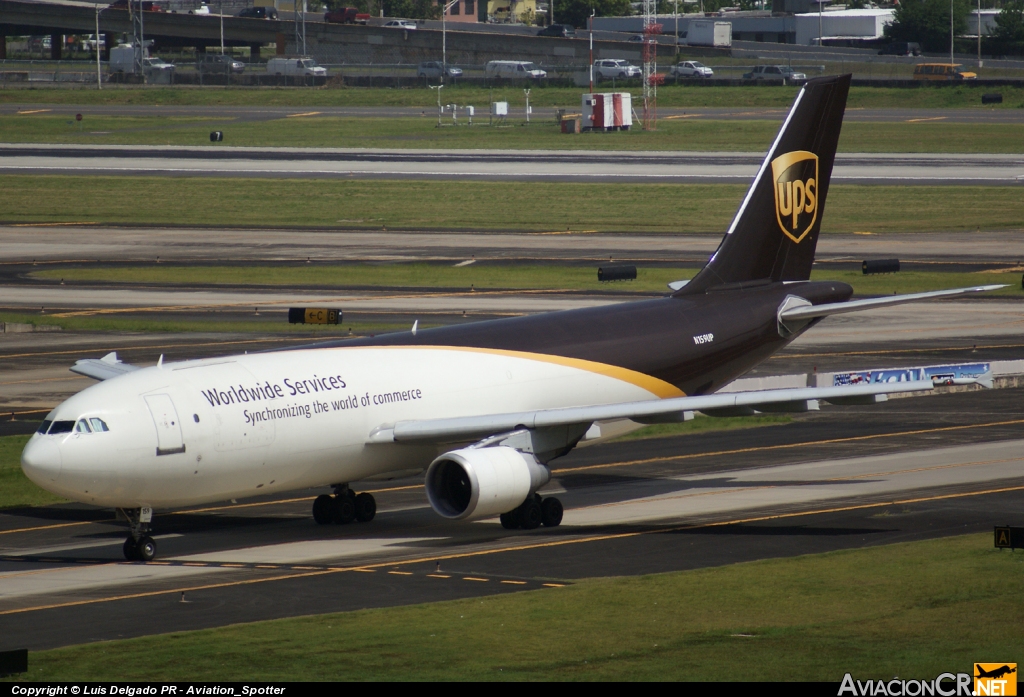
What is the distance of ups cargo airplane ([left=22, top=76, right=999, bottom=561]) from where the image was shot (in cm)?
2983

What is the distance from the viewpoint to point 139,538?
101 feet

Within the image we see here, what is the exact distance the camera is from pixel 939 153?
131 metres

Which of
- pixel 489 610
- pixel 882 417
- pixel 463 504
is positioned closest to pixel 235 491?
pixel 463 504

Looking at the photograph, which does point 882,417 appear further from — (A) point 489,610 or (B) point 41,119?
(B) point 41,119

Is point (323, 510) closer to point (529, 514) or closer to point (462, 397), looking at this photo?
point (462, 397)

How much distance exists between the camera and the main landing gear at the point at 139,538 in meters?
30.8

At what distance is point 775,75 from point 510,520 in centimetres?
17224

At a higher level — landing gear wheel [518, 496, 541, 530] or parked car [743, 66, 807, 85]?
parked car [743, 66, 807, 85]

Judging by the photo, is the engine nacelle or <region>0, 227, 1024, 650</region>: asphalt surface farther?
the engine nacelle

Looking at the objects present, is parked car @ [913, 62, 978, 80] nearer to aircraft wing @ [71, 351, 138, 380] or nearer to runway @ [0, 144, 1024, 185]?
runway @ [0, 144, 1024, 185]

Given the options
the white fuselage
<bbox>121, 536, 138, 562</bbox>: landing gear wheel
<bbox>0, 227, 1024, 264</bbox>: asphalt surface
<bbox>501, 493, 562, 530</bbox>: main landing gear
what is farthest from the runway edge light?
<bbox>121, 536, 138, 562</bbox>: landing gear wheel

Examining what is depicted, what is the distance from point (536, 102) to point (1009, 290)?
437ft

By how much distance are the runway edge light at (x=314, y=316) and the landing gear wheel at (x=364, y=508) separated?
90.4 feet

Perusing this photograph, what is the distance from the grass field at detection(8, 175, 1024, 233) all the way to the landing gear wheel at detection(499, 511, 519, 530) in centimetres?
6102
